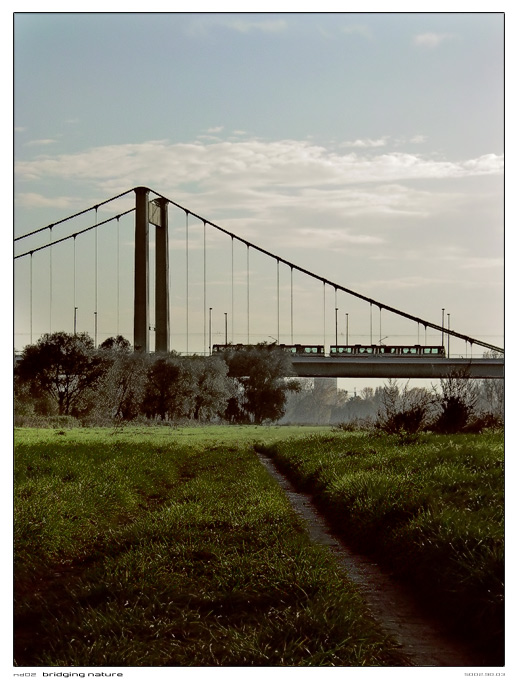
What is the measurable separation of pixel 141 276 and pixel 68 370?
999 centimetres

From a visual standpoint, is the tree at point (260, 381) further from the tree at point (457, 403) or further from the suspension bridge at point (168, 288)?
the tree at point (457, 403)

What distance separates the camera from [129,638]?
6305mm

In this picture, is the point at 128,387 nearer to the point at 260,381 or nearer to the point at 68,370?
the point at 68,370

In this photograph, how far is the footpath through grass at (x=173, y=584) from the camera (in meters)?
6.14

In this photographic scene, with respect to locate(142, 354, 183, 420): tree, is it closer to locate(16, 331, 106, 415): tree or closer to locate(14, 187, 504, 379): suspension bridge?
locate(16, 331, 106, 415): tree

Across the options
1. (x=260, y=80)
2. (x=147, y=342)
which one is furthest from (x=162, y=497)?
(x=147, y=342)

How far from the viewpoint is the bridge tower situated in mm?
20094

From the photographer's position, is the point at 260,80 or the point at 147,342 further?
the point at 147,342

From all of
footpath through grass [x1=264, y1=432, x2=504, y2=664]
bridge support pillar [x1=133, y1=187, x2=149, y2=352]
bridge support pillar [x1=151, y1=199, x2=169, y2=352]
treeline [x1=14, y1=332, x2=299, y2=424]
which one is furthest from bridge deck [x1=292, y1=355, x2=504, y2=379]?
bridge support pillar [x1=133, y1=187, x2=149, y2=352]

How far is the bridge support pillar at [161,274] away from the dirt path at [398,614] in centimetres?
1025

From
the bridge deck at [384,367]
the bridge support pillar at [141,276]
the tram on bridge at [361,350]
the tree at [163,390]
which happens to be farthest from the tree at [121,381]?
the tram on bridge at [361,350]
